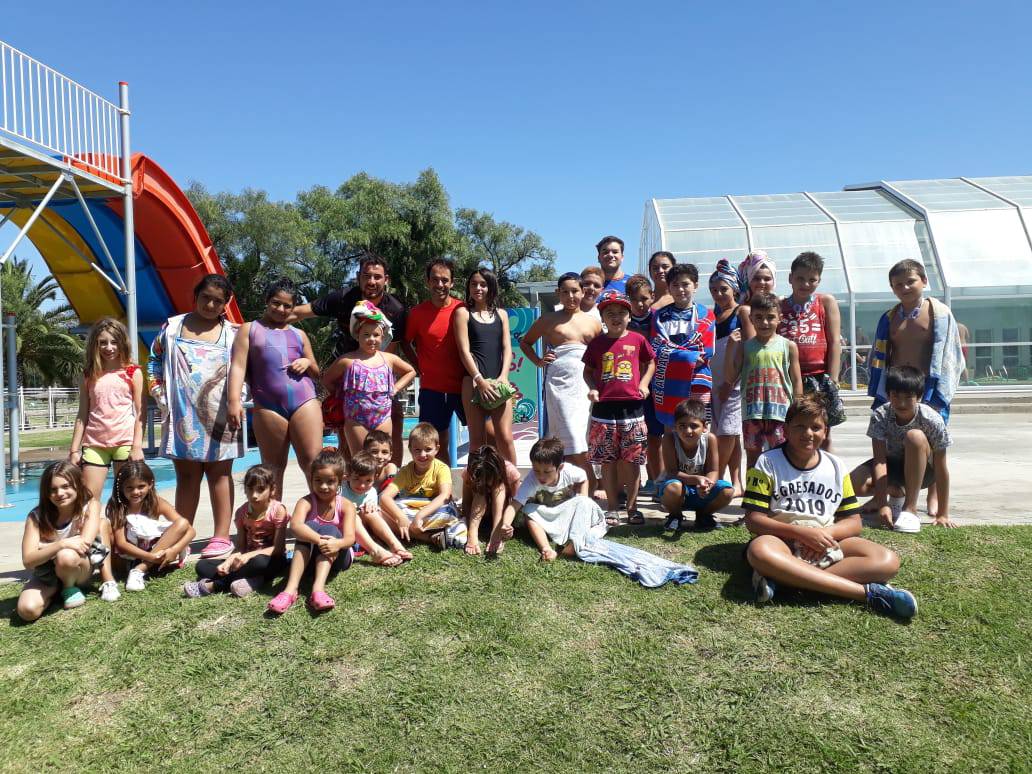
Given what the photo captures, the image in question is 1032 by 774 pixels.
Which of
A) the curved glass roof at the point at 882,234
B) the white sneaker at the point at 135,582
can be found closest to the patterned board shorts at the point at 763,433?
the white sneaker at the point at 135,582

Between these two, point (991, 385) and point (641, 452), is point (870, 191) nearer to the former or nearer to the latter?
point (991, 385)

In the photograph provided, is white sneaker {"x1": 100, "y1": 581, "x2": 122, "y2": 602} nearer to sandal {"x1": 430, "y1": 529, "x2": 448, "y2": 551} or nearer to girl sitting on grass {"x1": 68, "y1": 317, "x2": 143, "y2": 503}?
girl sitting on grass {"x1": 68, "y1": 317, "x2": 143, "y2": 503}

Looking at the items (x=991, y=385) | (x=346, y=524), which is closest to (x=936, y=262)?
(x=991, y=385)

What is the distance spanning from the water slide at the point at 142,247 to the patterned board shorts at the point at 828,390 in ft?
29.9

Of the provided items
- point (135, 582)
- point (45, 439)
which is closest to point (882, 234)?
point (135, 582)

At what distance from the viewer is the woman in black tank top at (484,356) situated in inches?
205

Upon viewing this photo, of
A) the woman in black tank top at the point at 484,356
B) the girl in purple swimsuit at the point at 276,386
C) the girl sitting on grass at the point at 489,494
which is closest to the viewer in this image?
the girl sitting on grass at the point at 489,494

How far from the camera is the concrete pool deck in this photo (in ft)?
17.8

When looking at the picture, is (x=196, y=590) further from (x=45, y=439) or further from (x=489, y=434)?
(x=45, y=439)

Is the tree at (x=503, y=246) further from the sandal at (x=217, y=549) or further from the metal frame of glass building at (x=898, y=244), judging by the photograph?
the sandal at (x=217, y=549)

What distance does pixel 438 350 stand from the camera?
5.36 metres

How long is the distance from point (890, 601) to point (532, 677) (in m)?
1.97

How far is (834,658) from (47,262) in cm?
1326

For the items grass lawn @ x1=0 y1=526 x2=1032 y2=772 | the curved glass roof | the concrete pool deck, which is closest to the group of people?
grass lawn @ x1=0 y1=526 x2=1032 y2=772
